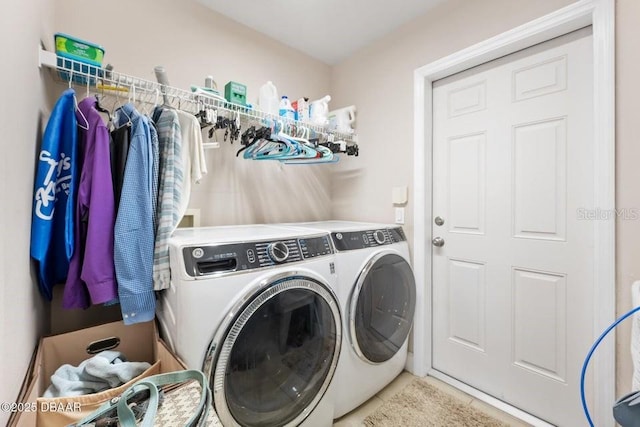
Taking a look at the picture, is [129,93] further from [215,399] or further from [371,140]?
[371,140]

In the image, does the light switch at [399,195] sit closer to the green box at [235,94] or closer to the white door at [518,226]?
the white door at [518,226]

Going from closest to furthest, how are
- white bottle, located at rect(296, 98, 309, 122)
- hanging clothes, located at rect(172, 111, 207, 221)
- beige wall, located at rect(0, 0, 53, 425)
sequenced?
1. beige wall, located at rect(0, 0, 53, 425)
2. hanging clothes, located at rect(172, 111, 207, 221)
3. white bottle, located at rect(296, 98, 309, 122)

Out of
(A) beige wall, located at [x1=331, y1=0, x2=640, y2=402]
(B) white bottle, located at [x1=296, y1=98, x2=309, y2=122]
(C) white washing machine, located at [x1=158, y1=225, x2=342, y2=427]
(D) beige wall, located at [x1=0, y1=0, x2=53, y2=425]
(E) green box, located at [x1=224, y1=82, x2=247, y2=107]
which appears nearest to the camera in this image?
(D) beige wall, located at [x1=0, y1=0, x2=53, y2=425]

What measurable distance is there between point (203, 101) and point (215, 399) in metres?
1.36

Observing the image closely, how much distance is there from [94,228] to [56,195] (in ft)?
0.64

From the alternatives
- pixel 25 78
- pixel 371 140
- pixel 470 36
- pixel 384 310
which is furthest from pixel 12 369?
pixel 470 36

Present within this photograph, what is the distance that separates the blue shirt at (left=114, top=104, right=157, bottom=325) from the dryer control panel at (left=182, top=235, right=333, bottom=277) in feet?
0.83

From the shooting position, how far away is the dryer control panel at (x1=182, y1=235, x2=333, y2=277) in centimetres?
95

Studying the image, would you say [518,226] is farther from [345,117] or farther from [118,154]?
[118,154]

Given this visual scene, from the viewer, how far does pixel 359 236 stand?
1520 millimetres

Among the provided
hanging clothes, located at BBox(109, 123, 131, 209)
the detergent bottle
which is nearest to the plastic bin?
hanging clothes, located at BBox(109, 123, 131, 209)

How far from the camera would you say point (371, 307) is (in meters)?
1.50

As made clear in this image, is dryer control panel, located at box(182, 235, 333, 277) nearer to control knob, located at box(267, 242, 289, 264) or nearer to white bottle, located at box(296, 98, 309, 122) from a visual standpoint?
control knob, located at box(267, 242, 289, 264)

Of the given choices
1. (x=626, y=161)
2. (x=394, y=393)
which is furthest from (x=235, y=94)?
(x=394, y=393)
